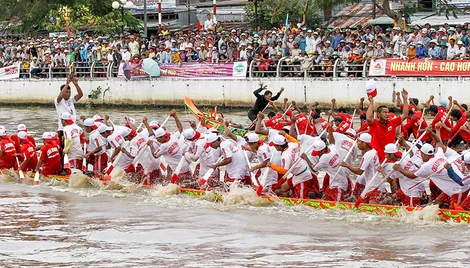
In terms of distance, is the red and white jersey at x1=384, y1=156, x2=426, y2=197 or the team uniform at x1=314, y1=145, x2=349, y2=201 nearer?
the red and white jersey at x1=384, y1=156, x2=426, y2=197

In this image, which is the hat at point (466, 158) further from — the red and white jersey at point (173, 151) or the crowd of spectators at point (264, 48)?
the crowd of spectators at point (264, 48)

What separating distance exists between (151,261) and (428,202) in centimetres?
422

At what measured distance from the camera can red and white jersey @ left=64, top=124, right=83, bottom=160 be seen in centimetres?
1719

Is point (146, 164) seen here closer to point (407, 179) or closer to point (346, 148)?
point (346, 148)

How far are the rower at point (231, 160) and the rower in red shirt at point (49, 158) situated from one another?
369 centimetres

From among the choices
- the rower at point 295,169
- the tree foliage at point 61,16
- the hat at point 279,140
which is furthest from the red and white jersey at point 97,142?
the tree foliage at point 61,16

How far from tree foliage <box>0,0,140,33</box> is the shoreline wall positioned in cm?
684

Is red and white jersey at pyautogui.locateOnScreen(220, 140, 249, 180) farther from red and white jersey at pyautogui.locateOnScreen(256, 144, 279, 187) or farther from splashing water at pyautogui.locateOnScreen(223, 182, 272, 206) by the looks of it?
red and white jersey at pyautogui.locateOnScreen(256, 144, 279, 187)

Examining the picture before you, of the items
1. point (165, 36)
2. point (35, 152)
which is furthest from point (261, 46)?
point (35, 152)

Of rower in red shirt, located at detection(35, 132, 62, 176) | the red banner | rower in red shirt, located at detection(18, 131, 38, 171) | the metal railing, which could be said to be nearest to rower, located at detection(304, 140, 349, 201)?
rower in red shirt, located at detection(35, 132, 62, 176)

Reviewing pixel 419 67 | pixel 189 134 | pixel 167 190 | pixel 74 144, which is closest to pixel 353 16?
pixel 419 67

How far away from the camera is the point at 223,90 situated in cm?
3138

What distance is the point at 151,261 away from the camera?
11.8 metres

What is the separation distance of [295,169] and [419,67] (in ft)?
44.4
